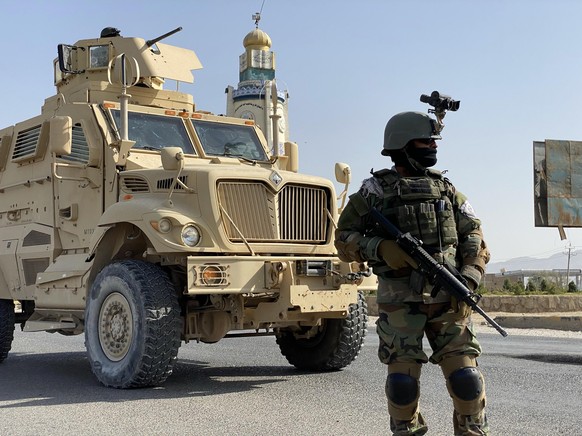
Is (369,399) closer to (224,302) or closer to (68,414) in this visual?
(224,302)

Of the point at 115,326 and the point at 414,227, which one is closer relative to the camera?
the point at 414,227

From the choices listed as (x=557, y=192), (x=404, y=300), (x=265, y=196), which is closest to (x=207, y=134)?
(x=265, y=196)

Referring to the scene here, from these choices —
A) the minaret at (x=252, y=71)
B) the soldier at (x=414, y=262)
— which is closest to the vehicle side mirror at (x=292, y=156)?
the soldier at (x=414, y=262)

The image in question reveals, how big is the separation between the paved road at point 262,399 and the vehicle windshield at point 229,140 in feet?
7.66

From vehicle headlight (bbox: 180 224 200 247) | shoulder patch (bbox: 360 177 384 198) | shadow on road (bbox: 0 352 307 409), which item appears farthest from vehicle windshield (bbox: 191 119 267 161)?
shoulder patch (bbox: 360 177 384 198)

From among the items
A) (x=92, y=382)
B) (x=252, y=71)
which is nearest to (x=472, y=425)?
(x=92, y=382)

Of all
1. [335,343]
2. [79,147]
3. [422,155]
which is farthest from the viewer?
[79,147]

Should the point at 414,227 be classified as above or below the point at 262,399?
above

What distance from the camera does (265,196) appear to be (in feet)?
25.0

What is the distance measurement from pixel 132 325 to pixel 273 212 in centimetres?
163

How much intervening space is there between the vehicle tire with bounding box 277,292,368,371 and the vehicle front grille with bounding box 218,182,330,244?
2.88 ft

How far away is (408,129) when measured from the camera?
13.9 ft

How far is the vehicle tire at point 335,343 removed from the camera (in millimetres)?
8211

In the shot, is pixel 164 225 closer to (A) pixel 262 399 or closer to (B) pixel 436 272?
(A) pixel 262 399
